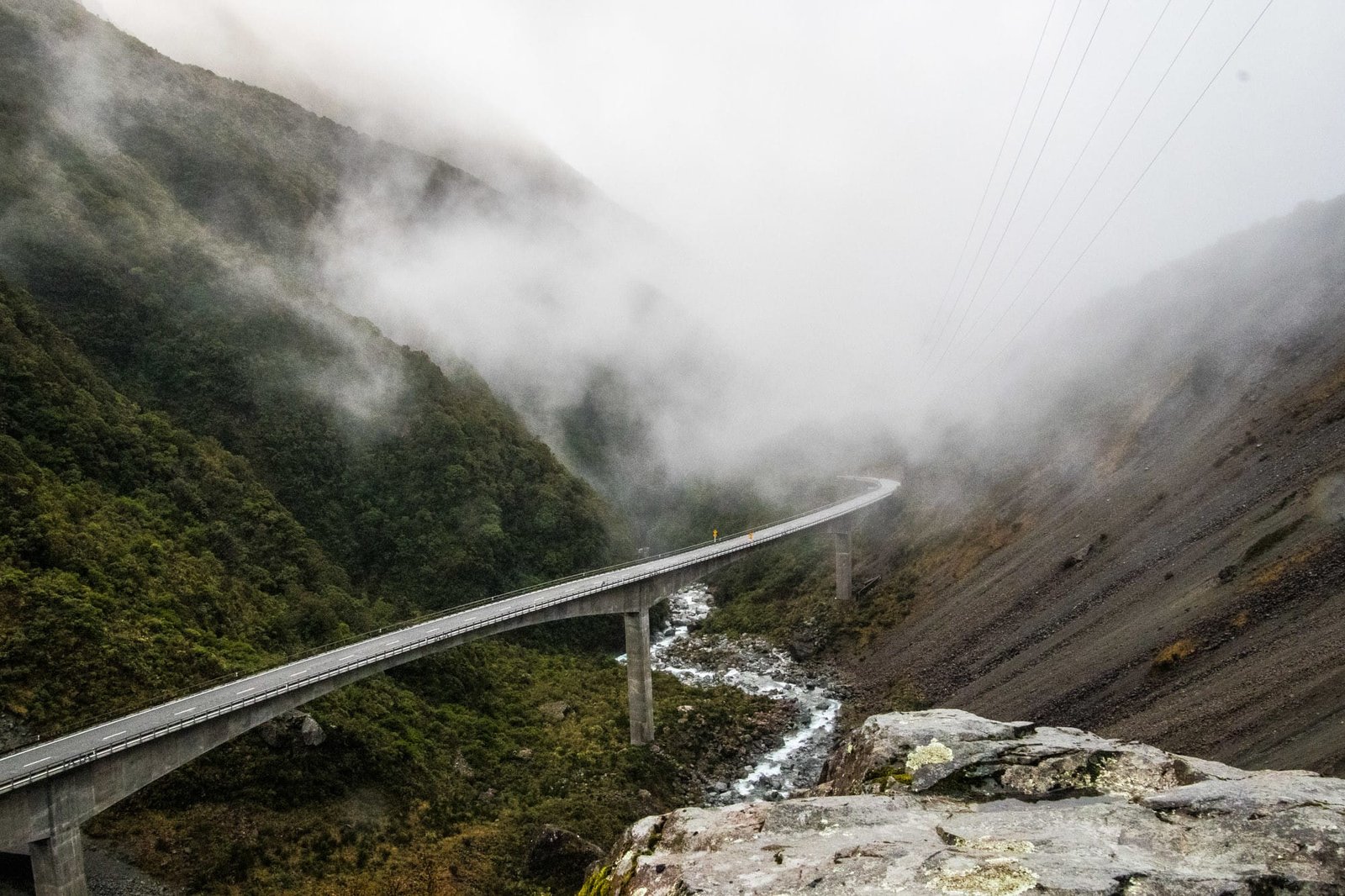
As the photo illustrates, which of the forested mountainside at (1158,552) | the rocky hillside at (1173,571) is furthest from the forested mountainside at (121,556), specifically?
the rocky hillside at (1173,571)

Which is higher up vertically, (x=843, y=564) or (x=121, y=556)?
(x=843, y=564)

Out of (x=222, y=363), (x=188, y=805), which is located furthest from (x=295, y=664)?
(x=222, y=363)

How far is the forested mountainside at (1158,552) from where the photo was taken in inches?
1207

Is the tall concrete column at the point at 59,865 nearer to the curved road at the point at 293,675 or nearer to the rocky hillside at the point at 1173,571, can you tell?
the curved road at the point at 293,675

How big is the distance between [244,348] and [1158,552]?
2821 inches

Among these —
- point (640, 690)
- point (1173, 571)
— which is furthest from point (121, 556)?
point (1173, 571)

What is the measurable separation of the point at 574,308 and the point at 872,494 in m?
94.0

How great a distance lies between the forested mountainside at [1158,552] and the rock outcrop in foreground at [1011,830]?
13087mm

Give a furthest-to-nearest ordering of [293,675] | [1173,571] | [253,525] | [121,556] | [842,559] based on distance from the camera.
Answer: [842,559] → [253,525] → [1173,571] → [121,556] → [293,675]

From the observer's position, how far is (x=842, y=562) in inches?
2975

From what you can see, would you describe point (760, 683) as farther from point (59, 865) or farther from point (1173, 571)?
point (59, 865)

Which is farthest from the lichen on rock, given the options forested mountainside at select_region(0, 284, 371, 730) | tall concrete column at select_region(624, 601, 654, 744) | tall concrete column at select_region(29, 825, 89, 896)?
tall concrete column at select_region(624, 601, 654, 744)

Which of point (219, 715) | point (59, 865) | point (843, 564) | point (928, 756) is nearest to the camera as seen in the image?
point (928, 756)

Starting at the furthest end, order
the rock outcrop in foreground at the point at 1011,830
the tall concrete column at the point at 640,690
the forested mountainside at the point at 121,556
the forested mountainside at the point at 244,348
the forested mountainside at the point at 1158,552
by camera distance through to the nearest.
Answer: the forested mountainside at the point at 244,348 → the tall concrete column at the point at 640,690 → the forested mountainside at the point at 121,556 → the forested mountainside at the point at 1158,552 → the rock outcrop in foreground at the point at 1011,830
